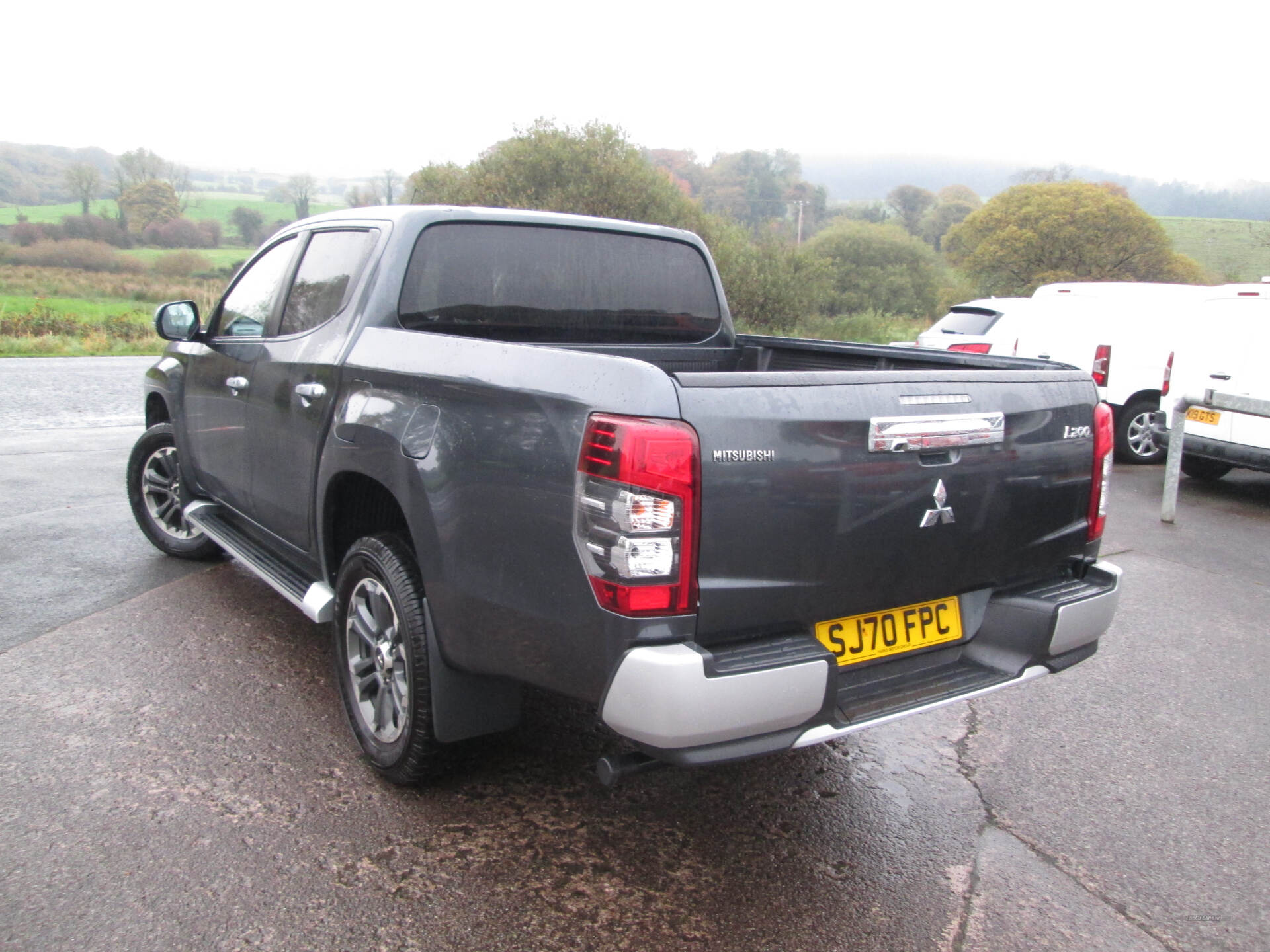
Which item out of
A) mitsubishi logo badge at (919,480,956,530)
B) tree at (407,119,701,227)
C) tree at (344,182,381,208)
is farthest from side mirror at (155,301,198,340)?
tree at (344,182,381,208)

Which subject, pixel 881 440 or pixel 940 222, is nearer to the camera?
pixel 881 440

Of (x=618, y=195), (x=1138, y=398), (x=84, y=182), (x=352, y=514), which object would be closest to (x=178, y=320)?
(x=352, y=514)

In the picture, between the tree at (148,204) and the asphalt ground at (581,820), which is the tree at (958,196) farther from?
the asphalt ground at (581,820)

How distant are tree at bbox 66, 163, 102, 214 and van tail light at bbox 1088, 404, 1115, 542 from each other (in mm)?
109000

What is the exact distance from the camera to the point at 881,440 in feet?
8.00

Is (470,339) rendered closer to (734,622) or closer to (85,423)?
(734,622)

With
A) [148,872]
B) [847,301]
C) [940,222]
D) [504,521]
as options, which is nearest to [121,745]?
[148,872]

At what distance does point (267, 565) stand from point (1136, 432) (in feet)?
29.9

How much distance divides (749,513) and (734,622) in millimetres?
Result: 271

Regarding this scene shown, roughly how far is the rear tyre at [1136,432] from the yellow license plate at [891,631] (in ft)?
27.0

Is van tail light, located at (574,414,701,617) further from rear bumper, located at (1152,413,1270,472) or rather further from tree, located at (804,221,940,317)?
tree, located at (804,221,940,317)

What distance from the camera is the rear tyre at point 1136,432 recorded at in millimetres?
9891

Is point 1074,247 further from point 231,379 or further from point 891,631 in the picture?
point 891,631

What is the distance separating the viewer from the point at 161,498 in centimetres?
548
